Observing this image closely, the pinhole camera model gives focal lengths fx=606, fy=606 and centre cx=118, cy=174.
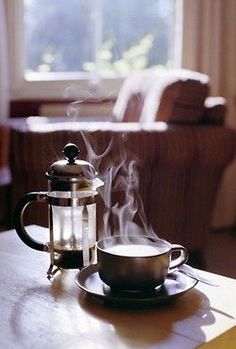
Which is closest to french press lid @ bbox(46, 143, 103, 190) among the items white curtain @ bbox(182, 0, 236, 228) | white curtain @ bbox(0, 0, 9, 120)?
white curtain @ bbox(0, 0, 9, 120)

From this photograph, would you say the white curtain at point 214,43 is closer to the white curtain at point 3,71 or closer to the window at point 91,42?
the window at point 91,42

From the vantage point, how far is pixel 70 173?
3.74ft

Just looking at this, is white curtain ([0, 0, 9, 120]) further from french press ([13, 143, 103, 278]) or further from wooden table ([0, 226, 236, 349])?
wooden table ([0, 226, 236, 349])

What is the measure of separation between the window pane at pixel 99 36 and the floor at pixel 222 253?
1187 millimetres

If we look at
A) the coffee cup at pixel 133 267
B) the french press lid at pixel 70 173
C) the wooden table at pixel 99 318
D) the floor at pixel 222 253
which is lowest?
the floor at pixel 222 253

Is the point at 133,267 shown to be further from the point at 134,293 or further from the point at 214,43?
the point at 214,43

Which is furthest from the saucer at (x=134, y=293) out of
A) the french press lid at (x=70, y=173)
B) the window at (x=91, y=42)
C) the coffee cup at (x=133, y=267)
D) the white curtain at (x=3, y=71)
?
the window at (x=91, y=42)

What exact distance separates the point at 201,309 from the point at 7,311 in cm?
31

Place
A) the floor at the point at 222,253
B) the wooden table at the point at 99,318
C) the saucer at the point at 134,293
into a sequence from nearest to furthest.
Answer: the wooden table at the point at 99,318 < the saucer at the point at 134,293 < the floor at the point at 222,253

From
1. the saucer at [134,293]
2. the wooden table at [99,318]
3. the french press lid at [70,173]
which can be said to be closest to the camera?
the wooden table at [99,318]

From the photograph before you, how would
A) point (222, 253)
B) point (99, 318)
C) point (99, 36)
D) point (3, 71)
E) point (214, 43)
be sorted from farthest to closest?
point (99, 36), point (214, 43), point (3, 71), point (222, 253), point (99, 318)

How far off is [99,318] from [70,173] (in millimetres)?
307

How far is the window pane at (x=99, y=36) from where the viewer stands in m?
3.81

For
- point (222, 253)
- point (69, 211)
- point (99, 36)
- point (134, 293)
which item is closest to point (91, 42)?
point (99, 36)
